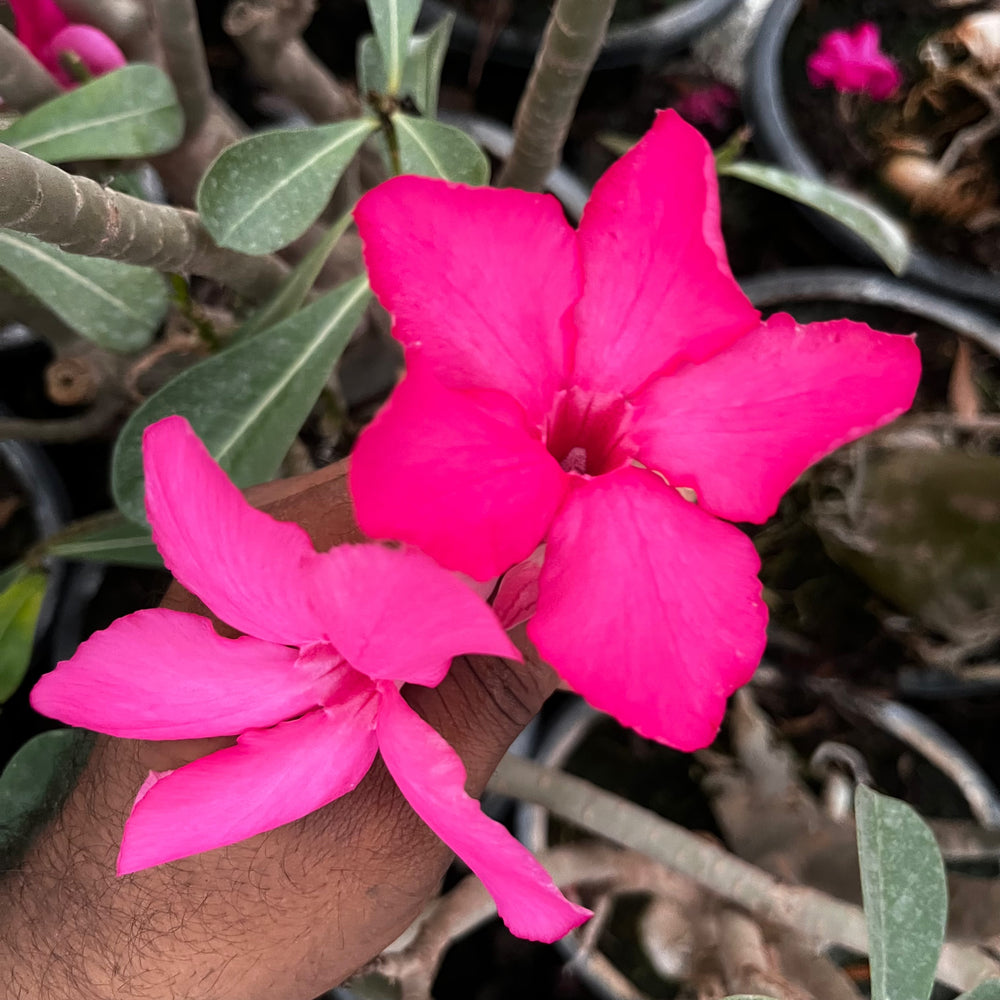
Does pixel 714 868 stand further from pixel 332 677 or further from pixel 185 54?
pixel 185 54

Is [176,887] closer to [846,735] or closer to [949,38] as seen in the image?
[846,735]

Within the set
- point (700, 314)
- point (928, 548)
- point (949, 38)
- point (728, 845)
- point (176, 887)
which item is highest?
point (700, 314)

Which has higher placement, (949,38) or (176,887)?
(949,38)

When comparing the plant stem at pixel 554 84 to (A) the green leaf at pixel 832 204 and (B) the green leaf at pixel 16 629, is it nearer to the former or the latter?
(A) the green leaf at pixel 832 204

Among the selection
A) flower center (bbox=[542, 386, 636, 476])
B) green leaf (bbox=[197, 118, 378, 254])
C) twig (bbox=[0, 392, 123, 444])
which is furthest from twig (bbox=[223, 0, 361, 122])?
flower center (bbox=[542, 386, 636, 476])

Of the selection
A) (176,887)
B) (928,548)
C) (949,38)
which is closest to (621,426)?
(176,887)

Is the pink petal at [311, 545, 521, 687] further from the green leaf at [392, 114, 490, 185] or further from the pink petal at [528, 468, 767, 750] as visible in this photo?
the green leaf at [392, 114, 490, 185]

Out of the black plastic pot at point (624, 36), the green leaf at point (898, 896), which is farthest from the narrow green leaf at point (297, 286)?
the black plastic pot at point (624, 36)

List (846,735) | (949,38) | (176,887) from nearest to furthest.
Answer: (176,887) → (846,735) → (949,38)
